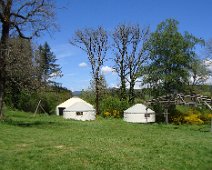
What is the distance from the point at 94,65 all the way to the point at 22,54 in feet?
103

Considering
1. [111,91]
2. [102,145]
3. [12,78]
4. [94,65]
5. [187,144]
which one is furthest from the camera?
[111,91]

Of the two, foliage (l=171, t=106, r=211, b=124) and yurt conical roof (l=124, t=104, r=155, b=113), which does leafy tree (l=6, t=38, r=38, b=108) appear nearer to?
yurt conical roof (l=124, t=104, r=155, b=113)

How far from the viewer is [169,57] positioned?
152 ft

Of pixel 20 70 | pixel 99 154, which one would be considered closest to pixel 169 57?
pixel 20 70

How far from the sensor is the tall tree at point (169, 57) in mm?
45688

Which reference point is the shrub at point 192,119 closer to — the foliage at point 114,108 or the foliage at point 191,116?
the foliage at point 191,116

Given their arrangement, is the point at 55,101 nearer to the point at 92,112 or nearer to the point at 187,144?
the point at 92,112

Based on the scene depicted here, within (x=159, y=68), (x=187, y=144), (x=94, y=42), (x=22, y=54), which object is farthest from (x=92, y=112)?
(x=187, y=144)

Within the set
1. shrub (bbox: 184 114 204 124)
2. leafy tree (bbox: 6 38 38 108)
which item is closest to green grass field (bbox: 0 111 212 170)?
leafy tree (bbox: 6 38 38 108)

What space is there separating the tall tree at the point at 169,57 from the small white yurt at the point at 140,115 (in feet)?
9.76

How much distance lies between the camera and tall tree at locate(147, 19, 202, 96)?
45.7 metres

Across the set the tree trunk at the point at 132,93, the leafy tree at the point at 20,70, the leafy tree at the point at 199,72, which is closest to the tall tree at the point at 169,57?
the leafy tree at the point at 199,72

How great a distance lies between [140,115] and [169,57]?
830cm

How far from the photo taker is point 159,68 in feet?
151
